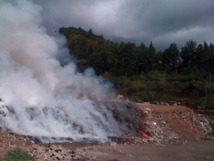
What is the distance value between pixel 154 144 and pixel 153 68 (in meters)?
45.9

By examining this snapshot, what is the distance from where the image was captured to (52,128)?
79.7 ft

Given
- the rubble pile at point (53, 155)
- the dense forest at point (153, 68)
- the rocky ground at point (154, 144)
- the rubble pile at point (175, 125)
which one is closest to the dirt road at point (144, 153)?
the rocky ground at point (154, 144)

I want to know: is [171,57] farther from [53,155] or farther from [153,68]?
[53,155]

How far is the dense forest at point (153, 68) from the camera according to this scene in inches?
1999

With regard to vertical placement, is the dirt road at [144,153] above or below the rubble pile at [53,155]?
below

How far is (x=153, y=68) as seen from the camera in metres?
70.0

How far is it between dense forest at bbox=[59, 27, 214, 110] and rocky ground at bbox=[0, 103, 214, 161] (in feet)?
29.9

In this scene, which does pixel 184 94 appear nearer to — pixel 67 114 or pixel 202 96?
pixel 202 96

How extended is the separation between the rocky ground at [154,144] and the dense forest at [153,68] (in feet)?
29.9

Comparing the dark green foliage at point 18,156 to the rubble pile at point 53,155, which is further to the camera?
the rubble pile at point 53,155

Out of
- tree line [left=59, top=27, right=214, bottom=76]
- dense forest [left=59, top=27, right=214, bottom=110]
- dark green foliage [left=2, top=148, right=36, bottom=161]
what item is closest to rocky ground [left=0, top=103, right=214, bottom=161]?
dark green foliage [left=2, top=148, right=36, bottom=161]

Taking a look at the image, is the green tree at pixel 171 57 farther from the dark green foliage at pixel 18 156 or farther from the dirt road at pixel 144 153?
the dark green foliage at pixel 18 156

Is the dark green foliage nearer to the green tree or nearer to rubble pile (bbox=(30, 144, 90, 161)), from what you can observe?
rubble pile (bbox=(30, 144, 90, 161))

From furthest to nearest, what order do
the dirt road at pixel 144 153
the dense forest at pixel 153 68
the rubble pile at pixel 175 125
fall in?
1. the dense forest at pixel 153 68
2. the rubble pile at pixel 175 125
3. the dirt road at pixel 144 153
